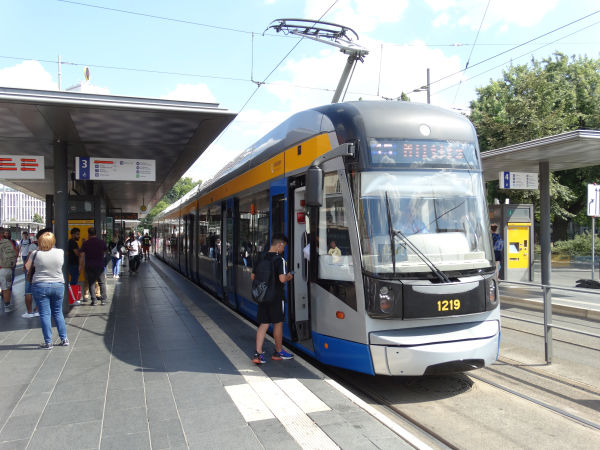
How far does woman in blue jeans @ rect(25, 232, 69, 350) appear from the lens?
6.54m

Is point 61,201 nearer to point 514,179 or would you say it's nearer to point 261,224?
point 261,224

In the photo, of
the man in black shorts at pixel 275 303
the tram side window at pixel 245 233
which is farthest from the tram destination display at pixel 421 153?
the tram side window at pixel 245 233

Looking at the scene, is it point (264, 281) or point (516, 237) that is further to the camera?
point (516, 237)

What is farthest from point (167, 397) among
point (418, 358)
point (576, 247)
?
point (576, 247)

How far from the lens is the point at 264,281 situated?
5.96m

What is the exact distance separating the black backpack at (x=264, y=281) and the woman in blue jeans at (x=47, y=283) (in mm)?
2658

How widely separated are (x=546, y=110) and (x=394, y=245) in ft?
76.5

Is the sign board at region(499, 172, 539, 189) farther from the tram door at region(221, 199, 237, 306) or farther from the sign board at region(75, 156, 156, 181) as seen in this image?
the sign board at region(75, 156, 156, 181)

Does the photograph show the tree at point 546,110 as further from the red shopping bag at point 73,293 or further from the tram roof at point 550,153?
the red shopping bag at point 73,293

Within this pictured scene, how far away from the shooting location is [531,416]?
4734 mm

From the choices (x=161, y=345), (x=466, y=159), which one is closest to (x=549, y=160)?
(x=466, y=159)

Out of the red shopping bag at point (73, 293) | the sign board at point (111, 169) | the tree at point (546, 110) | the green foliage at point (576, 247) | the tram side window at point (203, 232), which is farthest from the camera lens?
the green foliage at point (576, 247)

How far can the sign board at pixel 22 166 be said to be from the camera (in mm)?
9977

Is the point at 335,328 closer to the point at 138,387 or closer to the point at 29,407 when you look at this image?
the point at 138,387
